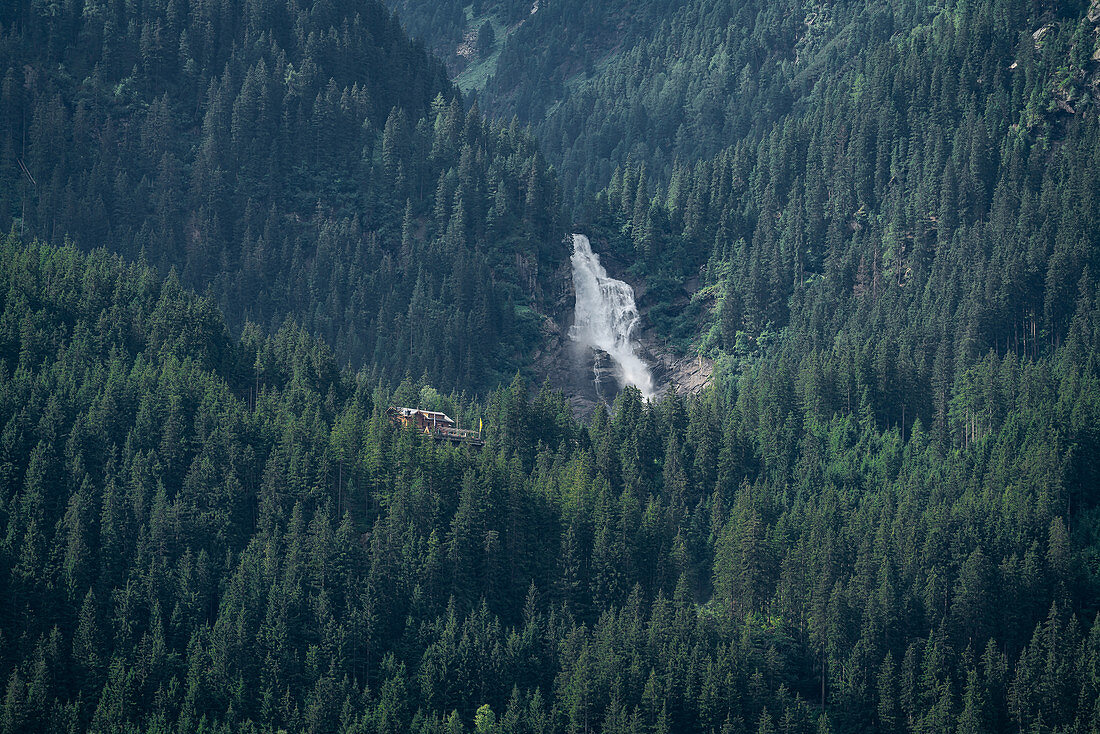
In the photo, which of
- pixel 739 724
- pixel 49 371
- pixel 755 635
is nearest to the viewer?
pixel 739 724

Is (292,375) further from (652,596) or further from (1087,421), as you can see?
(1087,421)

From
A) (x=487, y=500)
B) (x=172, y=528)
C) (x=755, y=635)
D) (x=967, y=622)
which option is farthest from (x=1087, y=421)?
(x=172, y=528)

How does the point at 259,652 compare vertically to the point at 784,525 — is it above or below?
below

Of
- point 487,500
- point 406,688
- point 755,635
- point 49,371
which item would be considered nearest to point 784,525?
point 755,635

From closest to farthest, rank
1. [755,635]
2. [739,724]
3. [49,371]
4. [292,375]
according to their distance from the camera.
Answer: [739,724]
[755,635]
[49,371]
[292,375]

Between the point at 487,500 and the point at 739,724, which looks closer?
the point at 739,724

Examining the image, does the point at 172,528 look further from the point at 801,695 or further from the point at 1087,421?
the point at 1087,421
